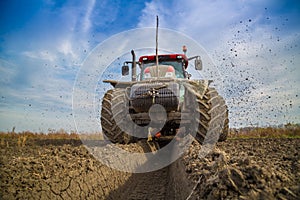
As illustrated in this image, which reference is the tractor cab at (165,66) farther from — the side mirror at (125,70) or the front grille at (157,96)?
the front grille at (157,96)

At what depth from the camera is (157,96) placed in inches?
192

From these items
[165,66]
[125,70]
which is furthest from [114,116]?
[165,66]

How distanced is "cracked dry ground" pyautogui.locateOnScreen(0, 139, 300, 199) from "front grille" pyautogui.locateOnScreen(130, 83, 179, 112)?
4.93 feet

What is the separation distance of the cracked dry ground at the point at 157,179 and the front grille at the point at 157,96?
4.93 ft

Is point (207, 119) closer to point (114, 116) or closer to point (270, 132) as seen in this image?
point (114, 116)

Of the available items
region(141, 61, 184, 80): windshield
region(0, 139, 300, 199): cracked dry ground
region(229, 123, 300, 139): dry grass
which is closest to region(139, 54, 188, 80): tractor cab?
region(141, 61, 184, 80): windshield

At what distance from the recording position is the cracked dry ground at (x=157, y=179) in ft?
5.72

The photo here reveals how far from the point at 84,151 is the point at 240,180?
3.15 metres

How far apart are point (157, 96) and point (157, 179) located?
174 centimetres

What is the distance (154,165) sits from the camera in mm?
5730

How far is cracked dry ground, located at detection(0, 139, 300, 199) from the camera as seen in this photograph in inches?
68.6

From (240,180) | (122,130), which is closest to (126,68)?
(122,130)

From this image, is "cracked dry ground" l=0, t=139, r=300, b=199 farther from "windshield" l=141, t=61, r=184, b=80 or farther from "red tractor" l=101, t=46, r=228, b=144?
"windshield" l=141, t=61, r=184, b=80

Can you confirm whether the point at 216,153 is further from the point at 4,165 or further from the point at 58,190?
the point at 4,165
